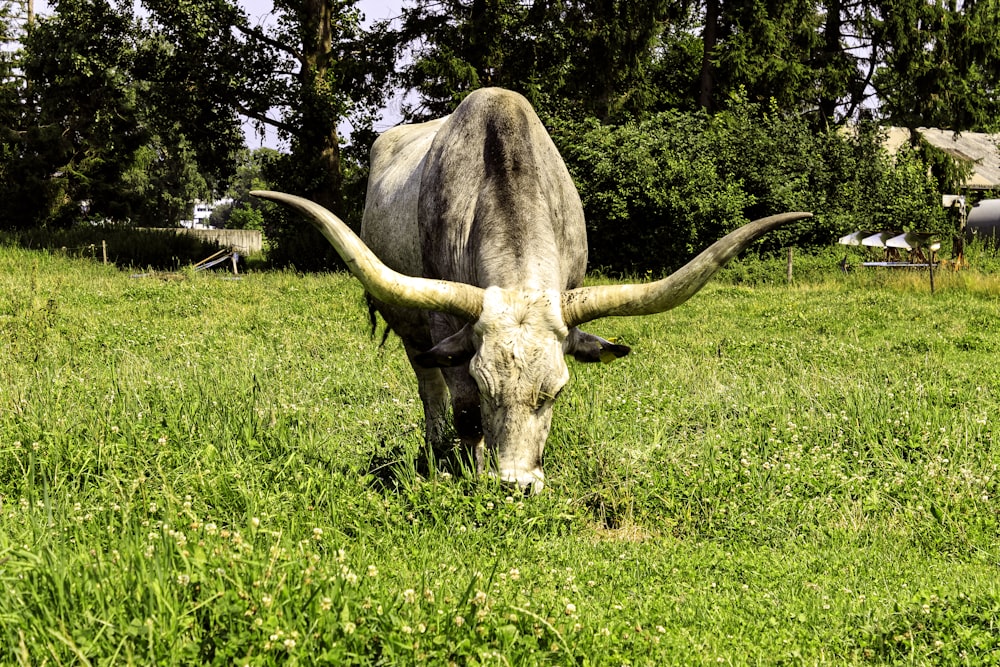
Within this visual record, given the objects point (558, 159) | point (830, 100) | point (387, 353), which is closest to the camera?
point (558, 159)

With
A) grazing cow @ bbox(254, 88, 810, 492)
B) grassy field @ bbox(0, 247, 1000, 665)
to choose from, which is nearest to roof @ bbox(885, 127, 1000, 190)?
grassy field @ bbox(0, 247, 1000, 665)

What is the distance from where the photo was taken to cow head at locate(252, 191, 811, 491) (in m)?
4.54

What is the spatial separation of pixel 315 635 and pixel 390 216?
4.78m

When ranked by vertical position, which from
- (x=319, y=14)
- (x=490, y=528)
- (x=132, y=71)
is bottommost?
(x=490, y=528)

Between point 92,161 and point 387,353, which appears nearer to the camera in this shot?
point 387,353

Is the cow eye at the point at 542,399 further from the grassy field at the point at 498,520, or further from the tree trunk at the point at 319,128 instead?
the tree trunk at the point at 319,128

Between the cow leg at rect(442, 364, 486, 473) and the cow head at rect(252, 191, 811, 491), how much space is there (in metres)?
0.23

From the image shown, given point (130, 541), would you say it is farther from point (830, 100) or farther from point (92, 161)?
point (92, 161)

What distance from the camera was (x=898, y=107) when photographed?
30.5 m

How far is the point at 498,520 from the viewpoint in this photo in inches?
174

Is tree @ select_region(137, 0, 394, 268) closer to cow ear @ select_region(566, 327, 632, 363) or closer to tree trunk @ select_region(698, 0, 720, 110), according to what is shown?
tree trunk @ select_region(698, 0, 720, 110)

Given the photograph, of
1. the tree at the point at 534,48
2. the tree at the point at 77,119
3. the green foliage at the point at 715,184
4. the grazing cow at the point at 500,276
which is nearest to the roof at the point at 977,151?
the green foliage at the point at 715,184

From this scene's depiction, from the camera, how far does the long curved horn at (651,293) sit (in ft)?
15.1

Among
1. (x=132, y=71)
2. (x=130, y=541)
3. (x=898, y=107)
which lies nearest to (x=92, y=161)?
(x=132, y=71)
